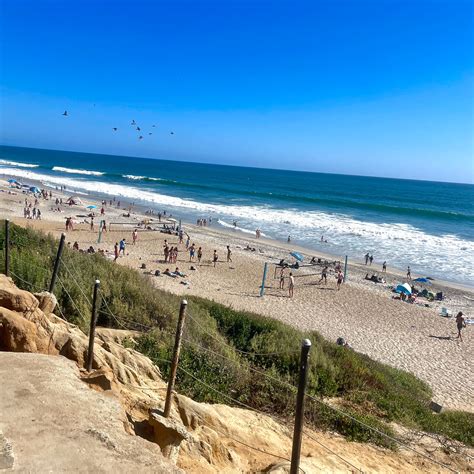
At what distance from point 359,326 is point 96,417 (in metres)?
15.8

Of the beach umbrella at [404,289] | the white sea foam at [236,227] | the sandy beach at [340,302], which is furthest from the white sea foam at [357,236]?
the beach umbrella at [404,289]

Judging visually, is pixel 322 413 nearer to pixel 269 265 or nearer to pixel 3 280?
pixel 3 280

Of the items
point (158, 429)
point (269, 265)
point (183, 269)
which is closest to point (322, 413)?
point (158, 429)

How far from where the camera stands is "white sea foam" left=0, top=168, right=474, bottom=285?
34.3m

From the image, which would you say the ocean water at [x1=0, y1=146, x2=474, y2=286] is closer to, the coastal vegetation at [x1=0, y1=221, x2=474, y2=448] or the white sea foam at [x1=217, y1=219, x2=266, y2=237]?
the white sea foam at [x1=217, y1=219, x2=266, y2=237]

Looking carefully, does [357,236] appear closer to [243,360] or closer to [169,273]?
[169,273]

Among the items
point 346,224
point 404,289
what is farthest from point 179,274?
point 346,224

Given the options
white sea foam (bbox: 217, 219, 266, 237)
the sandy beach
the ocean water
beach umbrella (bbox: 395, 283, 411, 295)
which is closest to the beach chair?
the sandy beach

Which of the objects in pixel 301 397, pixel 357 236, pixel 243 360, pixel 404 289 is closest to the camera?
pixel 301 397

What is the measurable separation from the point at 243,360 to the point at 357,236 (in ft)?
121

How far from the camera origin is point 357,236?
43625 mm

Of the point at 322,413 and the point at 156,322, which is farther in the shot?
the point at 156,322

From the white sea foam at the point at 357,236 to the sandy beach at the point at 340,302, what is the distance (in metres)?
3.94

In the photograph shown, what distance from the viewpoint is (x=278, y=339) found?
9.91 m
